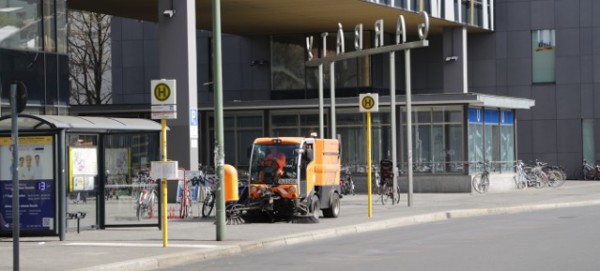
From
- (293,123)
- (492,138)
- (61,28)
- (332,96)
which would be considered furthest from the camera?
(293,123)

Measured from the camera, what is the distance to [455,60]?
52.3 meters

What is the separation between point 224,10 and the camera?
44969 mm

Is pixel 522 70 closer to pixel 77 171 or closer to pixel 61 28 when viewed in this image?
pixel 61 28

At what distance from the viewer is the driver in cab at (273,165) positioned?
1053 inches

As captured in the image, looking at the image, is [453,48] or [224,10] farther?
[453,48]

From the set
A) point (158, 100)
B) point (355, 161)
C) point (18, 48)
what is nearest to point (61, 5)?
point (18, 48)

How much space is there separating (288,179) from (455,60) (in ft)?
89.5

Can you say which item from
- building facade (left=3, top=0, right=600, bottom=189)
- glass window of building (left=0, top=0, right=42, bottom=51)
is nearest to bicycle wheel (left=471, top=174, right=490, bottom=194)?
building facade (left=3, top=0, right=600, bottom=189)

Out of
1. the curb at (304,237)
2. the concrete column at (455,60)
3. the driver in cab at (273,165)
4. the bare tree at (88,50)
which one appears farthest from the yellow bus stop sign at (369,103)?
the bare tree at (88,50)

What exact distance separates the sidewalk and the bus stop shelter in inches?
15.0

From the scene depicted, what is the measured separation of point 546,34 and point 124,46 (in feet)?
73.5

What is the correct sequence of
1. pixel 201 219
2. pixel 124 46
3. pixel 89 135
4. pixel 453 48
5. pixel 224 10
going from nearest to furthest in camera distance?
1. pixel 89 135
2. pixel 201 219
3. pixel 224 10
4. pixel 453 48
5. pixel 124 46

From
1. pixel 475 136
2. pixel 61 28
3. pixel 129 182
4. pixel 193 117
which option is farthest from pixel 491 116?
pixel 129 182

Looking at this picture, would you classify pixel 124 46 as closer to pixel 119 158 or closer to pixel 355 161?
pixel 355 161
